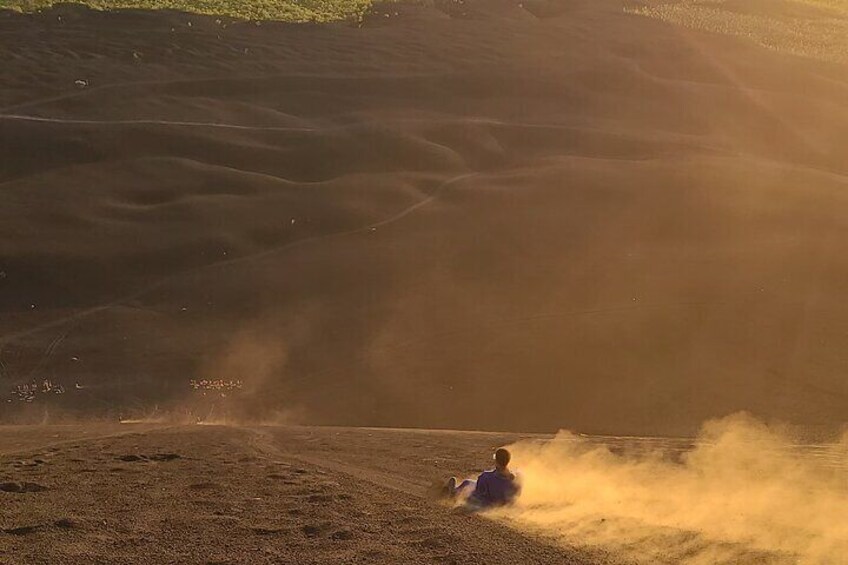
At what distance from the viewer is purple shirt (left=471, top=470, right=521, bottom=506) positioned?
25.4ft

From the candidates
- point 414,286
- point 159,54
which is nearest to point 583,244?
point 414,286

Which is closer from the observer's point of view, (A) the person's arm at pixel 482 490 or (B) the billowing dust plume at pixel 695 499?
(B) the billowing dust plume at pixel 695 499

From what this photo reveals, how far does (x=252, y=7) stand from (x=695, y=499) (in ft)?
115

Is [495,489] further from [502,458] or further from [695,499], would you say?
[695,499]

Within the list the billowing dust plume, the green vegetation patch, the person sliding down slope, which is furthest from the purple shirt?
the green vegetation patch

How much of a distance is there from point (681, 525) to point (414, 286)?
1095 centimetres

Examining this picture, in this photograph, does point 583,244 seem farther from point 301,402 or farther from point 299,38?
point 299,38

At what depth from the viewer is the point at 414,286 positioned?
1761cm

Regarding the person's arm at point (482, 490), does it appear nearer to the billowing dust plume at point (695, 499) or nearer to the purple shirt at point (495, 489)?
the purple shirt at point (495, 489)

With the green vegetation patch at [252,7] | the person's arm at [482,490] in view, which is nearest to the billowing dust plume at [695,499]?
the person's arm at [482,490]

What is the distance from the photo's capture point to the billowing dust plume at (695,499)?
6.46m

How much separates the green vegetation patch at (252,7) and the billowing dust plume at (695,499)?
100 feet

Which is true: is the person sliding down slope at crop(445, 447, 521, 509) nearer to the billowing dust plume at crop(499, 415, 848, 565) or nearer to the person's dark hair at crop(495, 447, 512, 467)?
the person's dark hair at crop(495, 447, 512, 467)

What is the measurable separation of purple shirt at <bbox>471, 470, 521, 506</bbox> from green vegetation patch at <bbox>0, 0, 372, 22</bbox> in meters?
32.6
